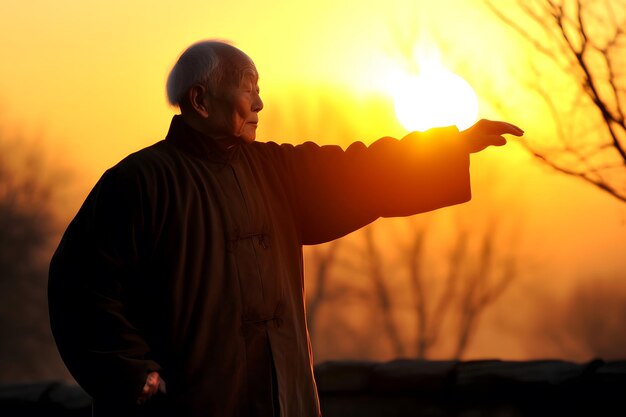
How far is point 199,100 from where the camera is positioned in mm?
3244

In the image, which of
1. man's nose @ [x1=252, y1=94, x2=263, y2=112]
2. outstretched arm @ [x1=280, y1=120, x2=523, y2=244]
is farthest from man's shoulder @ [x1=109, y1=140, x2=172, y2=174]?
outstretched arm @ [x1=280, y1=120, x2=523, y2=244]

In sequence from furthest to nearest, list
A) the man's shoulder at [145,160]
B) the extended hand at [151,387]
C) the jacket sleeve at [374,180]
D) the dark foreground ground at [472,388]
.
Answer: the dark foreground ground at [472,388]
the jacket sleeve at [374,180]
the man's shoulder at [145,160]
the extended hand at [151,387]

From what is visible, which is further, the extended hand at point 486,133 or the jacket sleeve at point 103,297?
the extended hand at point 486,133

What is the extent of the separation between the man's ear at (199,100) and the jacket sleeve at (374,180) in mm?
409

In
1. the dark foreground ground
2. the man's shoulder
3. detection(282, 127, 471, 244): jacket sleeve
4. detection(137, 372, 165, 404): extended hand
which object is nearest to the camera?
detection(137, 372, 165, 404): extended hand

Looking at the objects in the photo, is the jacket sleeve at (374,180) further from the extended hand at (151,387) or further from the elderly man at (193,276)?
the extended hand at (151,387)

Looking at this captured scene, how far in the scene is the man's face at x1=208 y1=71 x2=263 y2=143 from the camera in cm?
320

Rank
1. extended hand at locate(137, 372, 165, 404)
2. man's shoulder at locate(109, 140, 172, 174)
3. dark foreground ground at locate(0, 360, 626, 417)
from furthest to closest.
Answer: dark foreground ground at locate(0, 360, 626, 417) < man's shoulder at locate(109, 140, 172, 174) < extended hand at locate(137, 372, 165, 404)

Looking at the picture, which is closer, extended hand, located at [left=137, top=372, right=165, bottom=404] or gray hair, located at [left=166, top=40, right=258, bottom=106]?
extended hand, located at [left=137, top=372, right=165, bottom=404]

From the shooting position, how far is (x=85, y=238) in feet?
10.2

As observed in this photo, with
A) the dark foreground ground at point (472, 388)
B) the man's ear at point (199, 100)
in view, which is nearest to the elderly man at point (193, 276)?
the man's ear at point (199, 100)

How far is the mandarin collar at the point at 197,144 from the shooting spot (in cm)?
325

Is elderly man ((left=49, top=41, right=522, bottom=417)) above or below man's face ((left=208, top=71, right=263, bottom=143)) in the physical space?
below

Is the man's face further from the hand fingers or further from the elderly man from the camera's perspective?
the hand fingers
